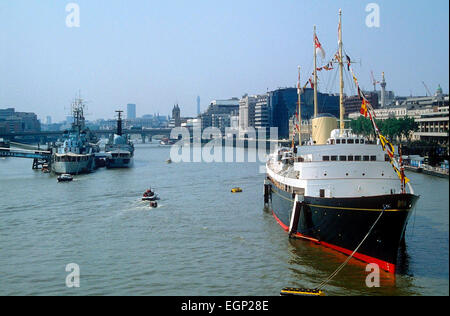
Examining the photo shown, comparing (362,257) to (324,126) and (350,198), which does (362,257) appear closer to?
(350,198)

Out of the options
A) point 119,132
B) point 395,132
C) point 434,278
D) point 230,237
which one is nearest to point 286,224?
point 230,237

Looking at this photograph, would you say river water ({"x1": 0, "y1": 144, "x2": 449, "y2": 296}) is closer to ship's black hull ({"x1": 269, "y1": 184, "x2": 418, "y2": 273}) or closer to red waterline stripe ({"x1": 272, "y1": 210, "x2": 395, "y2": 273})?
red waterline stripe ({"x1": 272, "y1": 210, "x2": 395, "y2": 273})

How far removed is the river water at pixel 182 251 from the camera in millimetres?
18562

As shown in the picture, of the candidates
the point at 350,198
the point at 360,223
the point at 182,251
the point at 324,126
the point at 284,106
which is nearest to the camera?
the point at 360,223

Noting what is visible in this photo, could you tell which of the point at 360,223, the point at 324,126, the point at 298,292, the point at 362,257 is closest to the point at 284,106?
the point at 324,126

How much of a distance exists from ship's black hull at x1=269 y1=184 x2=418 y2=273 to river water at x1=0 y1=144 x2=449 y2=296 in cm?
60

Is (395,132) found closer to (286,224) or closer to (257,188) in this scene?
(257,188)

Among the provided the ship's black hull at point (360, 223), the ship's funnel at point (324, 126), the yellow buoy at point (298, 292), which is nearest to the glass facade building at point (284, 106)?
the ship's funnel at point (324, 126)

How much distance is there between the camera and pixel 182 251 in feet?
77.2

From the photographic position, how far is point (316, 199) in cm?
2223

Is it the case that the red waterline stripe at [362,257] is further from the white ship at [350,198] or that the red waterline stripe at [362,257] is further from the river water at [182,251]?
the river water at [182,251]

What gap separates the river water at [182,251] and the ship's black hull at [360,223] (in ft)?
1.96

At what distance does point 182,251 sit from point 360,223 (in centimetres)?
837

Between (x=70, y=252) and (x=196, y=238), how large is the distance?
6292mm
